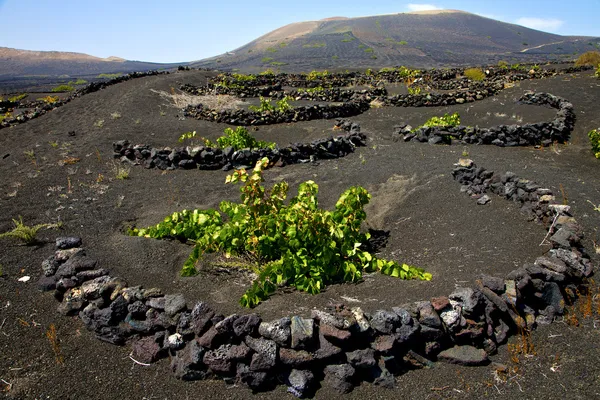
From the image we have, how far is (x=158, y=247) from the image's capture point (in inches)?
238

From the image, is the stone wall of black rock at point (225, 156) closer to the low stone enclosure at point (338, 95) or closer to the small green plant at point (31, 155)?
the small green plant at point (31, 155)

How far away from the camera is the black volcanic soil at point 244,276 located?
366 centimetres

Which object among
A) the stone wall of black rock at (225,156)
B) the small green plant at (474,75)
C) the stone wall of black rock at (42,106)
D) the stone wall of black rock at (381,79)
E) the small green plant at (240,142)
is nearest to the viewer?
the stone wall of black rock at (225,156)

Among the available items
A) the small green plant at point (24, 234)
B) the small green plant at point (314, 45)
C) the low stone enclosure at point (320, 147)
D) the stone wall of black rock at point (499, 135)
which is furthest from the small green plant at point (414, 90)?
the small green plant at point (314, 45)

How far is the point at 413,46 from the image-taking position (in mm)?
79812

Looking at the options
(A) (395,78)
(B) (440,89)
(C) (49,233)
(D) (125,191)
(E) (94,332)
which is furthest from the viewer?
(A) (395,78)

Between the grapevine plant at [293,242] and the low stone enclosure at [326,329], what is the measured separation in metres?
0.73

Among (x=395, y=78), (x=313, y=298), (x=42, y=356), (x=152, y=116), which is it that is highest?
(x=395, y=78)

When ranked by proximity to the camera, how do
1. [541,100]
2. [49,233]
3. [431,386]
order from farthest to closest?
1. [541,100]
2. [49,233]
3. [431,386]

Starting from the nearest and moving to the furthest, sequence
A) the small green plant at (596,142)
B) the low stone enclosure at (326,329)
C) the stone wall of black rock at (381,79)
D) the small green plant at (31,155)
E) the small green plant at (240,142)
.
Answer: the low stone enclosure at (326,329) < the small green plant at (596,142) < the small green plant at (31,155) < the small green plant at (240,142) < the stone wall of black rock at (381,79)

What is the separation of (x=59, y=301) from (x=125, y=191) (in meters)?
4.91

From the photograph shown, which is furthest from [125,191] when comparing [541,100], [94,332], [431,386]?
[541,100]

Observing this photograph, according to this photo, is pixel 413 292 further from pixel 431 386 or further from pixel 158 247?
pixel 158 247

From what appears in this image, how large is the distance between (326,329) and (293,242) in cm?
147
